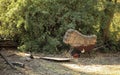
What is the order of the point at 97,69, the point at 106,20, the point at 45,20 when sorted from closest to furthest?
the point at 97,69 → the point at 45,20 → the point at 106,20

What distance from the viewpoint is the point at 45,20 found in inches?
527

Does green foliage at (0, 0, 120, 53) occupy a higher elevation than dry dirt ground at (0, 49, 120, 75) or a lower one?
higher

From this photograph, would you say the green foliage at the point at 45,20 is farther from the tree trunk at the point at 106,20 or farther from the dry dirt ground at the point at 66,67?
the dry dirt ground at the point at 66,67

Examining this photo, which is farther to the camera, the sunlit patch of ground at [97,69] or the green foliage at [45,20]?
the green foliage at [45,20]

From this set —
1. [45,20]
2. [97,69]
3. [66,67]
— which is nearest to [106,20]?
[45,20]

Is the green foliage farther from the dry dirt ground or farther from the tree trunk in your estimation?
the dry dirt ground

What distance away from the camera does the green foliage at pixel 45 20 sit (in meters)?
13.2

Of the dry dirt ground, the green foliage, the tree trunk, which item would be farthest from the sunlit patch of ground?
the tree trunk

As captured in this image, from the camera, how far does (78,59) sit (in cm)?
1180

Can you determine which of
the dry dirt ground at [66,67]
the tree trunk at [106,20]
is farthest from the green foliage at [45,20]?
the dry dirt ground at [66,67]

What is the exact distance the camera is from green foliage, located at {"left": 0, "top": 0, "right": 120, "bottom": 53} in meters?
13.2

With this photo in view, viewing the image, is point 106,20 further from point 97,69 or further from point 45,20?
point 97,69

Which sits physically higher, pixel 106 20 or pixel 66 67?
pixel 106 20

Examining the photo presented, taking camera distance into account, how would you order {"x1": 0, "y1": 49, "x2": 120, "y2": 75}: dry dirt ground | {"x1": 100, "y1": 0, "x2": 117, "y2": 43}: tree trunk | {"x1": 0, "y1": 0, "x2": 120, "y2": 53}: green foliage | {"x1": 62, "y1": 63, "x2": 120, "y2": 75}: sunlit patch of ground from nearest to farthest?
{"x1": 0, "y1": 49, "x2": 120, "y2": 75}: dry dirt ground
{"x1": 62, "y1": 63, "x2": 120, "y2": 75}: sunlit patch of ground
{"x1": 0, "y1": 0, "x2": 120, "y2": 53}: green foliage
{"x1": 100, "y1": 0, "x2": 117, "y2": 43}: tree trunk
